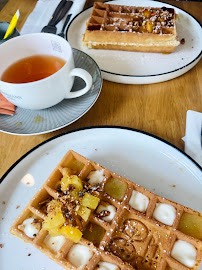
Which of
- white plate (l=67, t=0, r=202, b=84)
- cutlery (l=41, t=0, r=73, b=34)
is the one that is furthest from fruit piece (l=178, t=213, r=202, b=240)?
cutlery (l=41, t=0, r=73, b=34)

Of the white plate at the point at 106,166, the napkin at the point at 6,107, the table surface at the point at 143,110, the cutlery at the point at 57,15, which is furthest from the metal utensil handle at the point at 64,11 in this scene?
the white plate at the point at 106,166

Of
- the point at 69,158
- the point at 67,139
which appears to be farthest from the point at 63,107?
the point at 69,158

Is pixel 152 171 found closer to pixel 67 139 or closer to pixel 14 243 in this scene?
pixel 67 139

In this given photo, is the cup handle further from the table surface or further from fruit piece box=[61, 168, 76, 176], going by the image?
fruit piece box=[61, 168, 76, 176]

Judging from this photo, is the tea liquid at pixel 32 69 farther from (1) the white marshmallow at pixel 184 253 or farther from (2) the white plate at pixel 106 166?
(1) the white marshmallow at pixel 184 253

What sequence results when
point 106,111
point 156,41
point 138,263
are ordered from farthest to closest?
point 156,41 → point 106,111 → point 138,263

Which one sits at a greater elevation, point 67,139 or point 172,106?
point 172,106

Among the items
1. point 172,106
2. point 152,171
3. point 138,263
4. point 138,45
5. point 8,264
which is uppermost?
point 138,45
